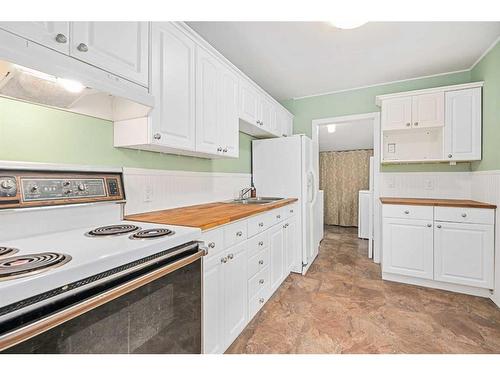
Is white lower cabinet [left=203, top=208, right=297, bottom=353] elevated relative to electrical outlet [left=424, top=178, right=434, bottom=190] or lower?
lower

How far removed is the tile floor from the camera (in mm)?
1611

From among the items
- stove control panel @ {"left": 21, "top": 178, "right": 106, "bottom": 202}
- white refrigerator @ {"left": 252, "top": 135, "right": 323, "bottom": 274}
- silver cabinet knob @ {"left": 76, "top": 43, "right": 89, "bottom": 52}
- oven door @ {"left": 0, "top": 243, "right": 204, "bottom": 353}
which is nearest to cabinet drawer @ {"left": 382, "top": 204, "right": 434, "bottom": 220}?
white refrigerator @ {"left": 252, "top": 135, "right": 323, "bottom": 274}

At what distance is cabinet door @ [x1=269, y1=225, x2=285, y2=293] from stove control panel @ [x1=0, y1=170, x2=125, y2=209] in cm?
134

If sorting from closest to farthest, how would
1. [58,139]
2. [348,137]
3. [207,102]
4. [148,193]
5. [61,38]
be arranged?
[61,38] < [58,139] < [148,193] < [207,102] < [348,137]

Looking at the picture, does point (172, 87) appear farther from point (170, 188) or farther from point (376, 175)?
point (376, 175)

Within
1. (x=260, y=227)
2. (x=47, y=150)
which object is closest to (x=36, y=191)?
(x=47, y=150)

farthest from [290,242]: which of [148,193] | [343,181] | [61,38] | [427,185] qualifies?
[343,181]

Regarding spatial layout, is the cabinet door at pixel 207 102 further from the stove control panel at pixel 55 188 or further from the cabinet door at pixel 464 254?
the cabinet door at pixel 464 254

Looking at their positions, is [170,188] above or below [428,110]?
below

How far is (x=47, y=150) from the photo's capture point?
1214 mm

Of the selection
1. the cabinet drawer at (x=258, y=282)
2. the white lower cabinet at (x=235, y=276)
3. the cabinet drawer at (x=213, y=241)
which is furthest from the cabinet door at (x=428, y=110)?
the cabinet drawer at (x=213, y=241)

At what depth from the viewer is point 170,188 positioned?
192 cm

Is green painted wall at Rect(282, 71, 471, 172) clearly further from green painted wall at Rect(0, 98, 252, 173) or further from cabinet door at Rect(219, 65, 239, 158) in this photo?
green painted wall at Rect(0, 98, 252, 173)

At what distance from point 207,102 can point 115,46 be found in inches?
29.6
